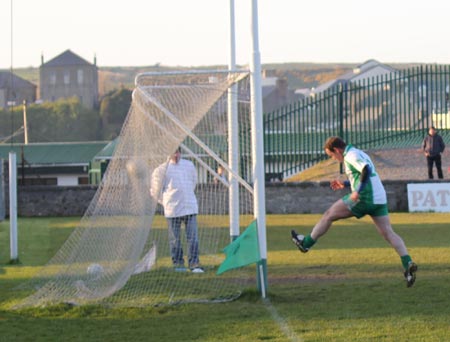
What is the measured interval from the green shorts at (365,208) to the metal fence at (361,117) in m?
18.5

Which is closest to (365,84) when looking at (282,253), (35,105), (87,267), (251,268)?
(282,253)

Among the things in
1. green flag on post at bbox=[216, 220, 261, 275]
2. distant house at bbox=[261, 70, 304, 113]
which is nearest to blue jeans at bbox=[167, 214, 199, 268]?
green flag on post at bbox=[216, 220, 261, 275]

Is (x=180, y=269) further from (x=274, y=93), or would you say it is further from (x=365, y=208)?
(x=274, y=93)

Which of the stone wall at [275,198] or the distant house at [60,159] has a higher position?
the distant house at [60,159]

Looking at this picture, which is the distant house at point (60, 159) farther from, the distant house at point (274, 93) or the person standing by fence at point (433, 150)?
the distant house at point (274, 93)

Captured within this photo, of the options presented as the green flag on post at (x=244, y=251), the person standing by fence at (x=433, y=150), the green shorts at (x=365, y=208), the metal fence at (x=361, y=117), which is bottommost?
the green flag on post at (x=244, y=251)

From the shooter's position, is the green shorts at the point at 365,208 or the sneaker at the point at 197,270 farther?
the sneaker at the point at 197,270

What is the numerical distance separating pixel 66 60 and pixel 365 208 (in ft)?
601

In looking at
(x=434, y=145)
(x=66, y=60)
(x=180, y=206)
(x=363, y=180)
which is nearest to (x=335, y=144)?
(x=363, y=180)

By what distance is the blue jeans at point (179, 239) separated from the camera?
15562 mm

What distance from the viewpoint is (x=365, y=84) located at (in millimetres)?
34438

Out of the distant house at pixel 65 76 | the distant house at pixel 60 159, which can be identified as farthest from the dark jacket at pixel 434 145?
the distant house at pixel 65 76

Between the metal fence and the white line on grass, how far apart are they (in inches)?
768

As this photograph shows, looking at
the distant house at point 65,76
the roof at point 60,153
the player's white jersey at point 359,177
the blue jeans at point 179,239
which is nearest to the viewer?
the player's white jersey at point 359,177
